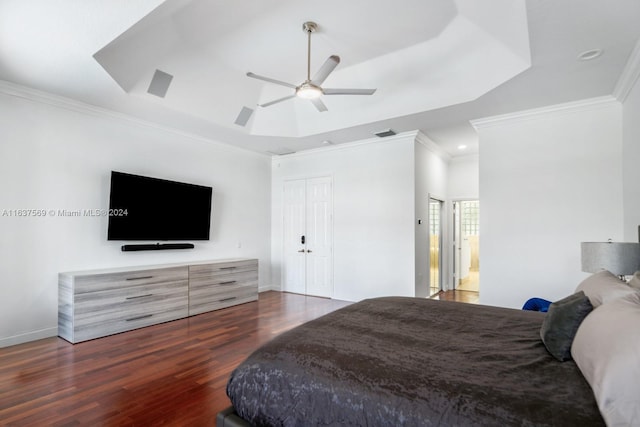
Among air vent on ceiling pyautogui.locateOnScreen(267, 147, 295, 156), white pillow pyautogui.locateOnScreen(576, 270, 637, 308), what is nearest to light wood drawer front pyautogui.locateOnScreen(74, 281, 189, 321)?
air vent on ceiling pyautogui.locateOnScreen(267, 147, 295, 156)

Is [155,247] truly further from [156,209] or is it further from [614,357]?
[614,357]

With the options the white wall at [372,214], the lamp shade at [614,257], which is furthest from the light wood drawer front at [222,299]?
the lamp shade at [614,257]

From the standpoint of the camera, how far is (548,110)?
4211 mm

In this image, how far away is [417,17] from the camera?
10.8 feet

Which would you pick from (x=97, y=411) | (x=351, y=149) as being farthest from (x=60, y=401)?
(x=351, y=149)

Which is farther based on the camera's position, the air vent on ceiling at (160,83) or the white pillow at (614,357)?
the air vent on ceiling at (160,83)

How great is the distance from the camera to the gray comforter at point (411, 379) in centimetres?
116

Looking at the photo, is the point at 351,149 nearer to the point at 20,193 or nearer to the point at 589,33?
the point at 589,33

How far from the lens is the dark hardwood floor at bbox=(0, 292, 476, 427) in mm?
2203

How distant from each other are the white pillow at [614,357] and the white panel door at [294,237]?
515cm

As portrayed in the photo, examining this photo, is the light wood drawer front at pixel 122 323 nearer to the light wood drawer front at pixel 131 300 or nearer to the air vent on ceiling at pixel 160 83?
the light wood drawer front at pixel 131 300

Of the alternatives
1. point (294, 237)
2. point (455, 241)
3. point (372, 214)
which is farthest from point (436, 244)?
point (294, 237)

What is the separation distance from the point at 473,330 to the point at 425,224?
3.87m

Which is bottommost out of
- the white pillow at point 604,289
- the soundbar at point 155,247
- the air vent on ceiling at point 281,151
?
the white pillow at point 604,289
